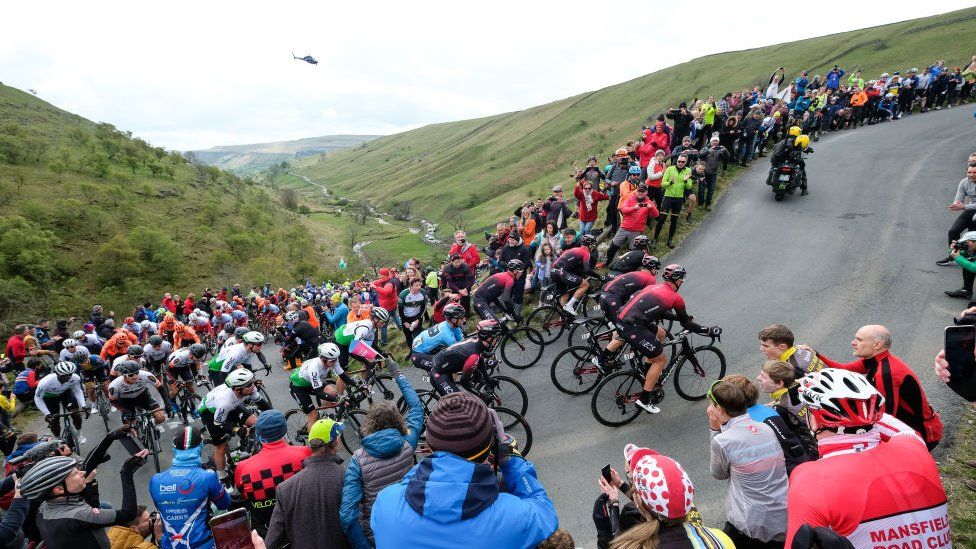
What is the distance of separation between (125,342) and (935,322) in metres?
18.5

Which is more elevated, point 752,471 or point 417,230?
point 752,471

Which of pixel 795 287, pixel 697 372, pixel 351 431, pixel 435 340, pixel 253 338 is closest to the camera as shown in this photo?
pixel 697 372

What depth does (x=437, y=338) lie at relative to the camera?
7.01 m

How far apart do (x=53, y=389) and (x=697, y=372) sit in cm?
1232

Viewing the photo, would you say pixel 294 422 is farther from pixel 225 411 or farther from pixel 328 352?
pixel 328 352

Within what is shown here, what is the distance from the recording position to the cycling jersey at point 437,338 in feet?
23.0

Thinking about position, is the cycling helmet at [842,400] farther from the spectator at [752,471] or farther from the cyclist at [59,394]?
the cyclist at [59,394]

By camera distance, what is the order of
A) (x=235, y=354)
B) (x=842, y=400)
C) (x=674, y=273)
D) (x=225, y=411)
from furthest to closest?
(x=235, y=354)
(x=225, y=411)
(x=674, y=273)
(x=842, y=400)

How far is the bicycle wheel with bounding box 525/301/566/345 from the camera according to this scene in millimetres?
9523

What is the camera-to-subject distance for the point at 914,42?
53.5 m

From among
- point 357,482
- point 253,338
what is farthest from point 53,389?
point 357,482

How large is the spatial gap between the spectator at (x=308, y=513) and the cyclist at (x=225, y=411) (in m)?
3.18

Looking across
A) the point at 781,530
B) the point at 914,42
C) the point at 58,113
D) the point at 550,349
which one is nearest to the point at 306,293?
the point at 550,349

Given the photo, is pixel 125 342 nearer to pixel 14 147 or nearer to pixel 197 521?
pixel 197 521
